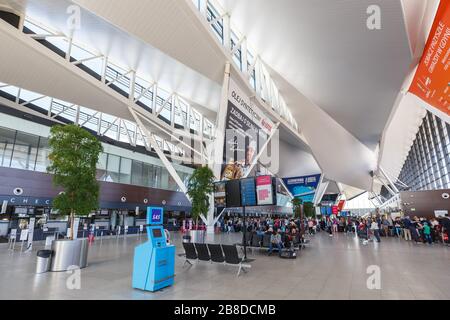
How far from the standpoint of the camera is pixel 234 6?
16797mm

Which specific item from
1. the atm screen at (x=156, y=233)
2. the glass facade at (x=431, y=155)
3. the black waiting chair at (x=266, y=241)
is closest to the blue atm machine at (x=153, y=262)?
the atm screen at (x=156, y=233)

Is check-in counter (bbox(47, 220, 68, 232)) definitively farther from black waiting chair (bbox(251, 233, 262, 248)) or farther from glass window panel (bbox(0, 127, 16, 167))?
black waiting chair (bbox(251, 233, 262, 248))

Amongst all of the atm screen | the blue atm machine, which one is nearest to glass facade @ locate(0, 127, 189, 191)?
the atm screen

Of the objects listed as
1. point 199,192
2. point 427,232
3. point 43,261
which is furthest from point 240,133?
point 43,261

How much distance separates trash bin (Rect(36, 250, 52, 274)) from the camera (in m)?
6.82

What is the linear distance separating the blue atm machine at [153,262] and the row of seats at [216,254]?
6.10 ft

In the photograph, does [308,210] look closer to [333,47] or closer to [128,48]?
[333,47]

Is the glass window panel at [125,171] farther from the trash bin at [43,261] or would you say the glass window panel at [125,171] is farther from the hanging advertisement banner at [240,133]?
the trash bin at [43,261]

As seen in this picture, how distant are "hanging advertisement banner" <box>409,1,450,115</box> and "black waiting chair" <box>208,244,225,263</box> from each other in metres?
9.67

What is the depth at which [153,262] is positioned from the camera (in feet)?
16.9

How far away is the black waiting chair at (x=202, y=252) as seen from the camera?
7496 mm
